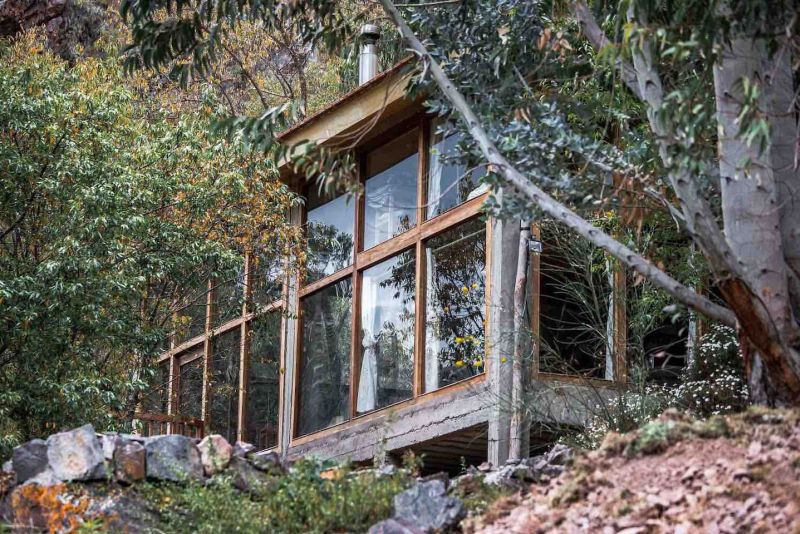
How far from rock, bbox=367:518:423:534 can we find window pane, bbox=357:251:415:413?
19.6 ft

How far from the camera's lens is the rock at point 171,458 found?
24.2 feet

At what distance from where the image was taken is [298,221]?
15.3 m

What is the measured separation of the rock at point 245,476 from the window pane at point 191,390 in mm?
9702

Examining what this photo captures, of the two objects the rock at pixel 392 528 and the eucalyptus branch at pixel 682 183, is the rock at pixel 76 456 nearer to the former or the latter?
the rock at pixel 392 528

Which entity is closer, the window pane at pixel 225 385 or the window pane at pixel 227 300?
the window pane at pixel 227 300

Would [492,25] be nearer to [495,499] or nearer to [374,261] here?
[495,499]

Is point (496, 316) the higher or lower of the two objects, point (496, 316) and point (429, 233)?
the lower

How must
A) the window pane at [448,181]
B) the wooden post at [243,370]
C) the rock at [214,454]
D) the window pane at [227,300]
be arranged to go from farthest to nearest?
the wooden post at [243,370] → the window pane at [227,300] → the window pane at [448,181] → the rock at [214,454]

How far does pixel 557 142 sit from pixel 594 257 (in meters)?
3.52

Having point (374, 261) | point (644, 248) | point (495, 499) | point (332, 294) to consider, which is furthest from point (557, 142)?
point (332, 294)

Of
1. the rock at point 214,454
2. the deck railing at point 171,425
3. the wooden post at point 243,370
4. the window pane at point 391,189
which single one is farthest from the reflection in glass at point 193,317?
the rock at point 214,454

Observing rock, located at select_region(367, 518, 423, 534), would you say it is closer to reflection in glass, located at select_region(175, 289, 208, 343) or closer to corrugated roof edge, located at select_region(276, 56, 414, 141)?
corrugated roof edge, located at select_region(276, 56, 414, 141)

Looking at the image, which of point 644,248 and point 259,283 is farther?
point 259,283

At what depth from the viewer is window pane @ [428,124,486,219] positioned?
11781 mm
